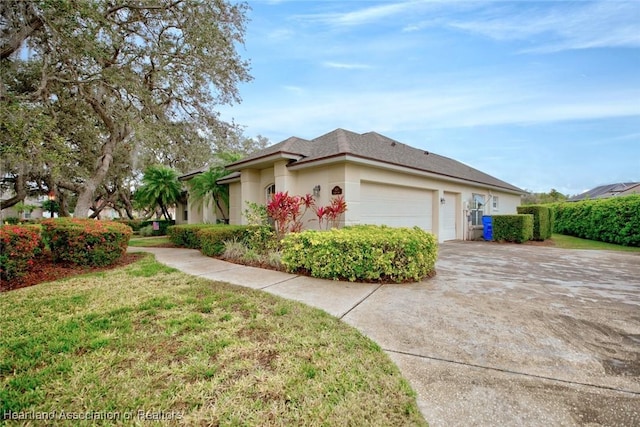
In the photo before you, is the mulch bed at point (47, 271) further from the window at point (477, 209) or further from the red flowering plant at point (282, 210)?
the window at point (477, 209)

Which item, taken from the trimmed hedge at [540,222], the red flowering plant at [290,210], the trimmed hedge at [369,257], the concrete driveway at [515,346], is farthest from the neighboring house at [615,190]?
the trimmed hedge at [369,257]

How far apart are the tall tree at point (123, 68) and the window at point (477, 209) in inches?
509

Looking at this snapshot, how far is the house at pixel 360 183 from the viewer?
8164 mm

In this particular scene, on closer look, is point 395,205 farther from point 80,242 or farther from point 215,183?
point 80,242

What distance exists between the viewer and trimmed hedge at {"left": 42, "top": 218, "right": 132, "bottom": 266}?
19.4 feet

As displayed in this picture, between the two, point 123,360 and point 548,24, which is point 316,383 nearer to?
point 123,360

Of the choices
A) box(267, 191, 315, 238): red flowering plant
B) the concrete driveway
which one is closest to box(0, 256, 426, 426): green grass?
the concrete driveway

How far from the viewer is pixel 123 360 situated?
2.38 m

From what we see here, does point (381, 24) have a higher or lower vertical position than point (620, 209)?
higher

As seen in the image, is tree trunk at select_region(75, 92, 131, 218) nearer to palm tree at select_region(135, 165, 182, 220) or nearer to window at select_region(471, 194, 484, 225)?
palm tree at select_region(135, 165, 182, 220)

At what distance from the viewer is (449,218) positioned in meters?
13.0

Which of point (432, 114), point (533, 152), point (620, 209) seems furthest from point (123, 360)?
point (533, 152)

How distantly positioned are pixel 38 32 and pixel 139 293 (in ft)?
30.3

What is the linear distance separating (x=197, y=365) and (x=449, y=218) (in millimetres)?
13030
